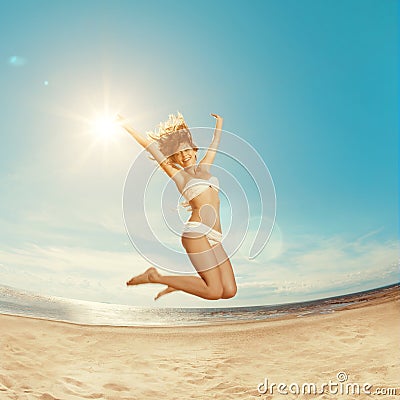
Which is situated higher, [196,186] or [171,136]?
[171,136]

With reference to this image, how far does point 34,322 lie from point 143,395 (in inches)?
132

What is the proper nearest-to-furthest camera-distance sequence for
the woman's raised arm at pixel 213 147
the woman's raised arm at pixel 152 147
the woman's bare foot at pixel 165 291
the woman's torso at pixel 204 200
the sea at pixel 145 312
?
the woman's bare foot at pixel 165 291 → the woman's raised arm at pixel 152 147 → the woman's torso at pixel 204 200 → the woman's raised arm at pixel 213 147 → the sea at pixel 145 312

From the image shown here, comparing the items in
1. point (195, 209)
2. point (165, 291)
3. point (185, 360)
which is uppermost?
point (195, 209)

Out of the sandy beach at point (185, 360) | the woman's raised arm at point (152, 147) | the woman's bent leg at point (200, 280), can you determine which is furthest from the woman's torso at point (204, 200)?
the sandy beach at point (185, 360)

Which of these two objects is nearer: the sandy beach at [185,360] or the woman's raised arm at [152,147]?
the woman's raised arm at [152,147]

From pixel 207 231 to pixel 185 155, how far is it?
826 mm

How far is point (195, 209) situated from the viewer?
3.49 m

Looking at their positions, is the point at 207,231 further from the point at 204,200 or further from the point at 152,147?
the point at 152,147

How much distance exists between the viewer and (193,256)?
10.6 feet

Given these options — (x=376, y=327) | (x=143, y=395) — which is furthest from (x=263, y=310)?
(x=143, y=395)

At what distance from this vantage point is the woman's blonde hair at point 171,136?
371cm

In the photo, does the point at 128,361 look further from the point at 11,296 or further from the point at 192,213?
the point at 11,296

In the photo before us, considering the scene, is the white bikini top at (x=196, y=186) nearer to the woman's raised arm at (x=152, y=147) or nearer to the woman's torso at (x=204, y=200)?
the woman's torso at (x=204, y=200)

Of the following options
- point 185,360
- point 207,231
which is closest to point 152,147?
point 207,231
